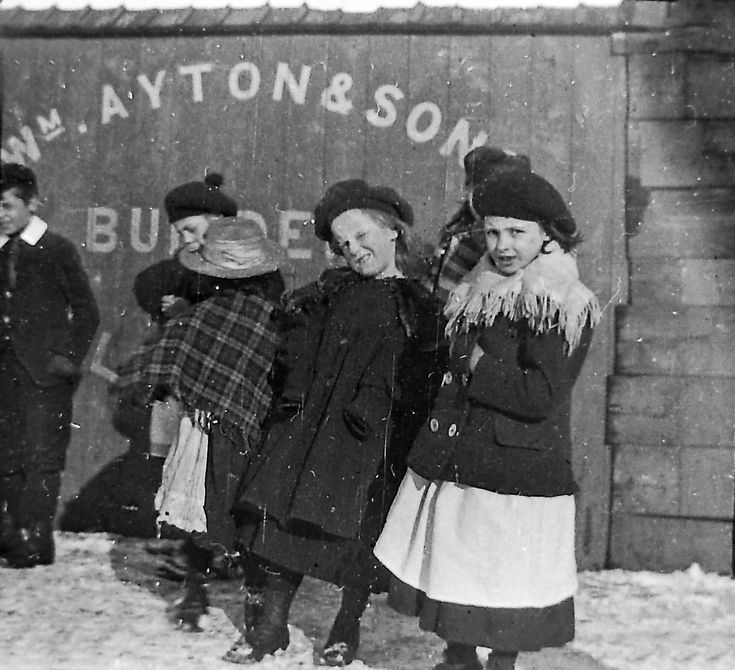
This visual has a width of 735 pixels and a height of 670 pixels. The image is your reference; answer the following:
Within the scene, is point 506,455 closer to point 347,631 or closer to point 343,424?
point 343,424

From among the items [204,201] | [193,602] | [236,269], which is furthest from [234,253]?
[193,602]

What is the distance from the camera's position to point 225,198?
2.79 meters

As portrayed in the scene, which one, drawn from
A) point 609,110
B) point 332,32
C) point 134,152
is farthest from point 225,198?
point 609,110

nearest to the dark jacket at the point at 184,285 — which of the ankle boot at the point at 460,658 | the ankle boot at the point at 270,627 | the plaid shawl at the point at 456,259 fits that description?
the plaid shawl at the point at 456,259

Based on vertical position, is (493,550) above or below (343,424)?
below

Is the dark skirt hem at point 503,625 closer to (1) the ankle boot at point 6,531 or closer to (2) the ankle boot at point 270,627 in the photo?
(2) the ankle boot at point 270,627

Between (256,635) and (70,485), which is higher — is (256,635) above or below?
below

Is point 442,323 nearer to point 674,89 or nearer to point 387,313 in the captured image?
point 387,313

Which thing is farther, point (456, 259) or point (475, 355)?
point (456, 259)

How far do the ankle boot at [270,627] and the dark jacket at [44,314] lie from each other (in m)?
1.13

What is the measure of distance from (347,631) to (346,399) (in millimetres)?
557

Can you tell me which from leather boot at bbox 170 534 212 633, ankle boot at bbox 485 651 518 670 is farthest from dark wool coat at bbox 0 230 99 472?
ankle boot at bbox 485 651 518 670

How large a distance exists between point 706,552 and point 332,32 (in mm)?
2126

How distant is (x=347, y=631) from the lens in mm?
1996
